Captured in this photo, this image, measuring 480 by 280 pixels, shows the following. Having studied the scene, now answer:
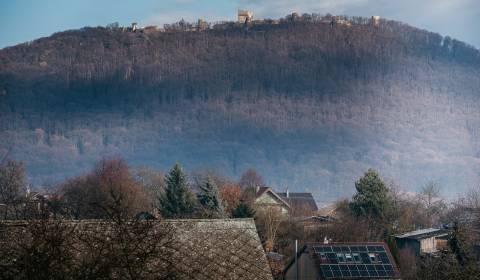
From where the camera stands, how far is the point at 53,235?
608 inches

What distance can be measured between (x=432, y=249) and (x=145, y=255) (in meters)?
44.6

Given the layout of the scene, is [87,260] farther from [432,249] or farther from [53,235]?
[432,249]

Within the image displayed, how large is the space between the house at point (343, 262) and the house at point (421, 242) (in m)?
15.0

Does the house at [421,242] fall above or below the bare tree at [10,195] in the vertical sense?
below

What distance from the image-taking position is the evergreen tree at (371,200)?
67.4 m

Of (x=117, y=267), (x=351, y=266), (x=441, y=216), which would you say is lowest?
A: (x=441, y=216)

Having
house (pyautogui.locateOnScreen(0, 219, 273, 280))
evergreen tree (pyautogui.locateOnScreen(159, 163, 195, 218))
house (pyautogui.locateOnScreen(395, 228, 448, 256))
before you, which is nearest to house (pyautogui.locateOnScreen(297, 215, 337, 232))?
house (pyautogui.locateOnScreen(395, 228, 448, 256))

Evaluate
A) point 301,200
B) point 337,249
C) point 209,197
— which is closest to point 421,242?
point 209,197

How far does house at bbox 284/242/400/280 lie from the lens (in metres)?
40.1

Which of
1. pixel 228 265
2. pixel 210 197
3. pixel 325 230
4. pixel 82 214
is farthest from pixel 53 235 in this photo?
pixel 210 197

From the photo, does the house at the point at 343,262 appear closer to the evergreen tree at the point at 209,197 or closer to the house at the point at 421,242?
the house at the point at 421,242

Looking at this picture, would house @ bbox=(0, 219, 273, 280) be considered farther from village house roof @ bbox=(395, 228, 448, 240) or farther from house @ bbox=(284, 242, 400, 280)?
village house roof @ bbox=(395, 228, 448, 240)

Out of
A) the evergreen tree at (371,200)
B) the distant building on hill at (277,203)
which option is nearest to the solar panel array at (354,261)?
the evergreen tree at (371,200)

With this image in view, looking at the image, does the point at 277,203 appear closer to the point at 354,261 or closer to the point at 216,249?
→ the point at 354,261
